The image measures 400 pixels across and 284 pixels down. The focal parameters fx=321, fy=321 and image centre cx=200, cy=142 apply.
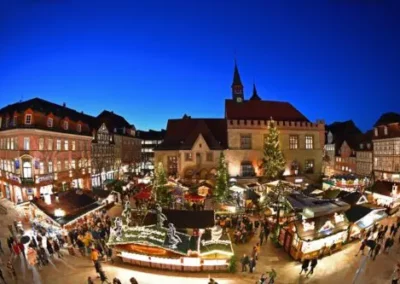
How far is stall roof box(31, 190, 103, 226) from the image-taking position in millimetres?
21500

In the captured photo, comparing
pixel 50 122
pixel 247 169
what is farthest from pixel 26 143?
pixel 247 169

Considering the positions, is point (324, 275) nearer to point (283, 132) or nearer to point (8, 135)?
point (283, 132)

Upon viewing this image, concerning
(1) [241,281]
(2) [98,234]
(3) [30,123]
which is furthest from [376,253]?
(3) [30,123]

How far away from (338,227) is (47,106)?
36.8 meters

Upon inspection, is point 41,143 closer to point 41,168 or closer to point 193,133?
point 41,168

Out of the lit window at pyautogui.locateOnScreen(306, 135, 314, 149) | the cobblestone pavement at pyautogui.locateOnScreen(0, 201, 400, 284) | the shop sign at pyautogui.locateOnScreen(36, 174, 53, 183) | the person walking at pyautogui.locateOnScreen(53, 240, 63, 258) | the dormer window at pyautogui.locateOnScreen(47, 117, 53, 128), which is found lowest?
the cobblestone pavement at pyautogui.locateOnScreen(0, 201, 400, 284)

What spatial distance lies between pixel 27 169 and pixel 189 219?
2118cm

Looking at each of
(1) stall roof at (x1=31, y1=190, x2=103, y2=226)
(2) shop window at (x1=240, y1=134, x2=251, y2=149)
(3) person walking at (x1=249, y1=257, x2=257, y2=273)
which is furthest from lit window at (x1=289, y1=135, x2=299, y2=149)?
(3) person walking at (x1=249, y1=257, x2=257, y2=273)

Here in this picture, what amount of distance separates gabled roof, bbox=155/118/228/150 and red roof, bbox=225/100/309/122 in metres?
2.17

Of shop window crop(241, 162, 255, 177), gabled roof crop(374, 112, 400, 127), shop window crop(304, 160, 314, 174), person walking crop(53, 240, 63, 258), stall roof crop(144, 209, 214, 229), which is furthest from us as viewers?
gabled roof crop(374, 112, 400, 127)

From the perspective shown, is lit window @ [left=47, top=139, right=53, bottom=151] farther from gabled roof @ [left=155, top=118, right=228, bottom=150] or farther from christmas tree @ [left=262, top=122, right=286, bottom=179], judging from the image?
christmas tree @ [left=262, top=122, right=286, bottom=179]

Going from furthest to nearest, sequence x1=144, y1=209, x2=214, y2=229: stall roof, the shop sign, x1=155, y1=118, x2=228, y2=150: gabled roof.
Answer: x1=155, y1=118, x2=228, y2=150: gabled roof
the shop sign
x1=144, y1=209, x2=214, y2=229: stall roof

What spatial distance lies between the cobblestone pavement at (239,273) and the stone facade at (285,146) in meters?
22.2

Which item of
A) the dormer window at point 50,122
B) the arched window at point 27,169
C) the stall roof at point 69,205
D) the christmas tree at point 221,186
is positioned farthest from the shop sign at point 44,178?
the christmas tree at point 221,186
